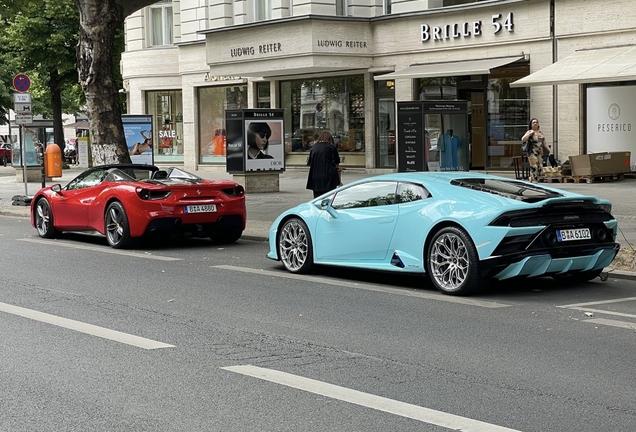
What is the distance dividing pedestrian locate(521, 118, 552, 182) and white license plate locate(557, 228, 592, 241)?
1477cm

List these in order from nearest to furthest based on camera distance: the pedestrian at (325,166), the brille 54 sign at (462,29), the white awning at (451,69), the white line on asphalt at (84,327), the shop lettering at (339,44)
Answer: the white line on asphalt at (84,327), the pedestrian at (325,166), the white awning at (451,69), the brille 54 sign at (462,29), the shop lettering at (339,44)

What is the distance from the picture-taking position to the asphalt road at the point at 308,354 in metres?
5.64

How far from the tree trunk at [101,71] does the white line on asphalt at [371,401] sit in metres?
15.9

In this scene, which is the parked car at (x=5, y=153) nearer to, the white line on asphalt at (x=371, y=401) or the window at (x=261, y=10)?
the window at (x=261, y=10)

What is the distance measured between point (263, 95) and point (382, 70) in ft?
20.4

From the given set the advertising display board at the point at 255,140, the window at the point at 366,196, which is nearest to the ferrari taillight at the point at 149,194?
the window at the point at 366,196

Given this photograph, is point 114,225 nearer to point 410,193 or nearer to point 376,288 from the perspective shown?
point 376,288

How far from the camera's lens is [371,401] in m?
5.93

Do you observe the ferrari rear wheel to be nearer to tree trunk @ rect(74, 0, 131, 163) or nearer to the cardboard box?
tree trunk @ rect(74, 0, 131, 163)

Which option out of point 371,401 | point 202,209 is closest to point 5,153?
point 202,209

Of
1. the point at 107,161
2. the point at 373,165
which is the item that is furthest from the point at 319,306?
the point at 373,165

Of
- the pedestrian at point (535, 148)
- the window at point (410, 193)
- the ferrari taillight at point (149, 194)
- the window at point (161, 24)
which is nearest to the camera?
the window at point (410, 193)

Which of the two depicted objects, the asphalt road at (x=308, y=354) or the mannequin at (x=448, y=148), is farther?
the mannequin at (x=448, y=148)

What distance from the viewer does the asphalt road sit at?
5.64 metres
